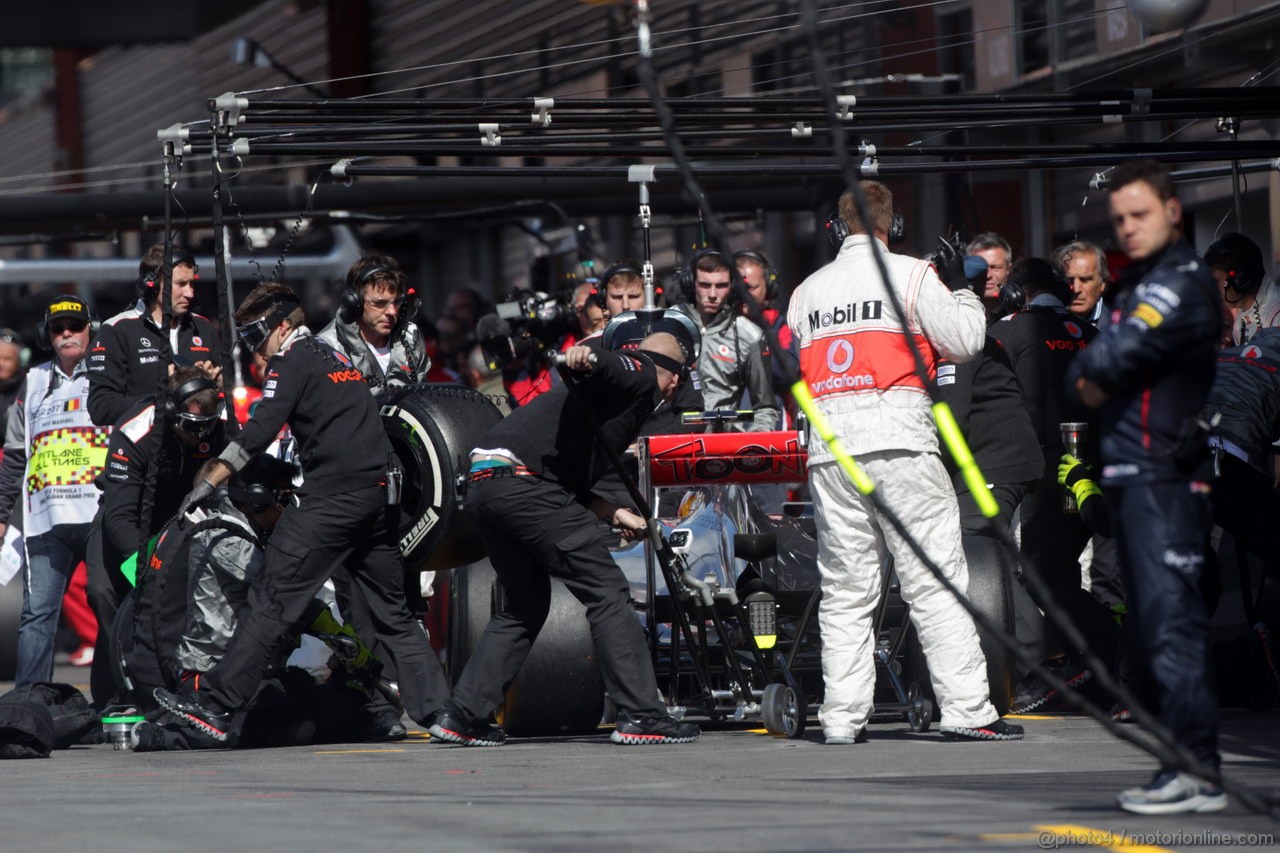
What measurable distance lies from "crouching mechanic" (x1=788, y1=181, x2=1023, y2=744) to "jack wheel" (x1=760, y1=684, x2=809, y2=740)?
297 millimetres

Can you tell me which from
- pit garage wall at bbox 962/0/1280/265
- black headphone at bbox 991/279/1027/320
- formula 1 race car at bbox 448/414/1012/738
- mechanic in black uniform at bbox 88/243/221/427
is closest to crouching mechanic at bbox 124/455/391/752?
formula 1 race car at bbox 448/414/1012/738

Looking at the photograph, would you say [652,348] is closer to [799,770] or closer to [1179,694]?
[799,770]

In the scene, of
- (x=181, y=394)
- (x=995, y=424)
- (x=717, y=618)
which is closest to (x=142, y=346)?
(x=181, y=394)

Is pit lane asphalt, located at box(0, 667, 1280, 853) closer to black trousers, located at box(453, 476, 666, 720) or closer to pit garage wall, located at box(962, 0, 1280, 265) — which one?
black trousers, located at box(453, 476, 666, 720)

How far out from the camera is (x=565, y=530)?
309 inches

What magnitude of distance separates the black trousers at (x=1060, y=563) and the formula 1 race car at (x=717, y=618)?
57 cm

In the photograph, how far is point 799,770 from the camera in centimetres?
682

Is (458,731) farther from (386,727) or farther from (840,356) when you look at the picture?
(840,356)

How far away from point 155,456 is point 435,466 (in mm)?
1407

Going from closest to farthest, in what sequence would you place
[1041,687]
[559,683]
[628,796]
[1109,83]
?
1. [628,796]
2. [559,683]
3. [1041,687]
4. [1109,83]

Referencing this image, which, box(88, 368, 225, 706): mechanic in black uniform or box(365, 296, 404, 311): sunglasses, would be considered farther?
box(365, 296, 404, 311): sunglasses

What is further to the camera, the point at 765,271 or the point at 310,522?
the point at 765,271

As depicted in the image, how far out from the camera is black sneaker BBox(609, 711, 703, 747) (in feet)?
25.7

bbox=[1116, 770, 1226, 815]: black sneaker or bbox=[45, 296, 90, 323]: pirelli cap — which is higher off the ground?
bbox=[45, 296, 90, 323]: pirelli cap
